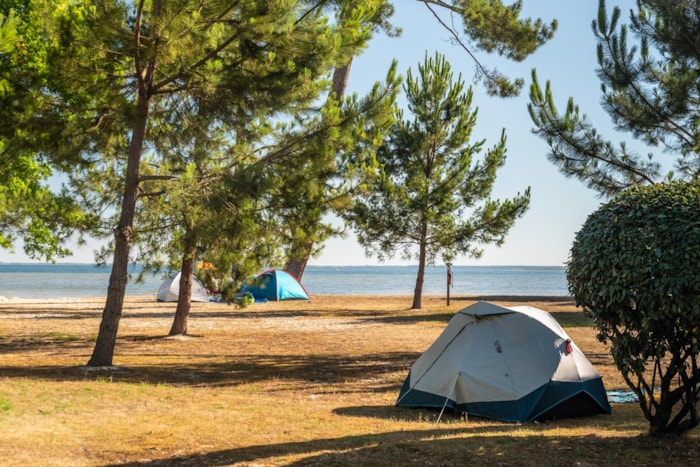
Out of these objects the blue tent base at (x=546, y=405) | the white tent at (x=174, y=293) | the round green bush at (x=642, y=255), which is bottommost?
the blue tent base at (x=546, y=405)

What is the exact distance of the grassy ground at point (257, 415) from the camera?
20.7 feet

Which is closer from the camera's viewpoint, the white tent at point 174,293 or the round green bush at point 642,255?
the round green bush at point 642,255

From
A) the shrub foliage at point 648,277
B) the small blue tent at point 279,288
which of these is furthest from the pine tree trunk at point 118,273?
the small blue tent at point 279,288

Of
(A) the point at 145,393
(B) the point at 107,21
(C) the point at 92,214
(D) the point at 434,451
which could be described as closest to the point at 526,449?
(D) the point at 434,451

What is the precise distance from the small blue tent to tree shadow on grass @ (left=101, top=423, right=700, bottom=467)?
25787 millimetres

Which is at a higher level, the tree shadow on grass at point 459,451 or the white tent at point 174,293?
the white tent at point 174,293

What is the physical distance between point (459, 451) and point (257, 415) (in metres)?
2.73

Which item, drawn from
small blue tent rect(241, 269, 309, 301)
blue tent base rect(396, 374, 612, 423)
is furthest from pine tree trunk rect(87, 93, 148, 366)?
small blue tent rect(241, 269, 309, 301)

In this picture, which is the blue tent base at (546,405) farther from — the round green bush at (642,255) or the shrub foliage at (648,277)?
the round green bush at (642,255)

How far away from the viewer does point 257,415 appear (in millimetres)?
8180

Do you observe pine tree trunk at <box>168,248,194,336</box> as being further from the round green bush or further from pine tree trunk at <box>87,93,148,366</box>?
the round green bush

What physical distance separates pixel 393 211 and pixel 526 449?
71.3 feet

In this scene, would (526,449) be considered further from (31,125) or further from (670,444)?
(31,125)

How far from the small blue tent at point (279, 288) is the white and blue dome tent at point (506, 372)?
23.4 metres
